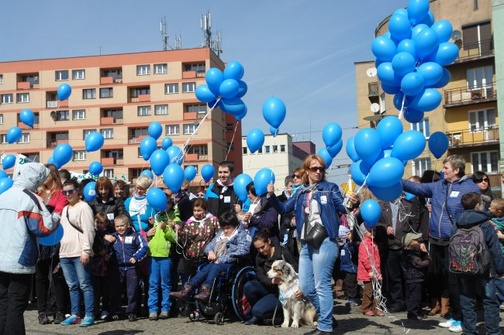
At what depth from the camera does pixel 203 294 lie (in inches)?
304

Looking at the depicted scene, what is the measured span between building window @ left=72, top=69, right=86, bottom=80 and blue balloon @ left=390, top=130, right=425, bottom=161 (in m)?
60.6

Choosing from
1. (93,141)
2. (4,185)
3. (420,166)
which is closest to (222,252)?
(4,185)

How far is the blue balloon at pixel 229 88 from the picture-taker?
386 inches

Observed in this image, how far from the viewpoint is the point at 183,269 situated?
8.62m

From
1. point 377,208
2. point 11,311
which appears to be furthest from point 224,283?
point 11,311

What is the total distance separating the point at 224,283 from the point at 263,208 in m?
1.27

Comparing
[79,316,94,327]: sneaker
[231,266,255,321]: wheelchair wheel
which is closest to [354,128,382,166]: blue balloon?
[231,266,255,321]: wheelchair wheel

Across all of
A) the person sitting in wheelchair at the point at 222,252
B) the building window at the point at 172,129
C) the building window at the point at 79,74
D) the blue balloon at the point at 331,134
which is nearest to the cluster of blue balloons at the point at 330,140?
the blue balloon at the point at 331,134

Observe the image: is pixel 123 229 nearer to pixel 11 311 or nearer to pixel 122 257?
pixel 122 257

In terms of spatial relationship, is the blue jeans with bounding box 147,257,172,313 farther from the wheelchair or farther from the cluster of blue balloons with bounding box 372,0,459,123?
the cluster of blue balloons with bounding box 372,0,459,123

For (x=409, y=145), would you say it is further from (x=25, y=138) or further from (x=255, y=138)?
(x=25, y=138)

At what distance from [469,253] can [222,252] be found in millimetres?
3617

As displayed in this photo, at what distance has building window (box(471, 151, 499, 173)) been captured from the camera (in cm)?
3716

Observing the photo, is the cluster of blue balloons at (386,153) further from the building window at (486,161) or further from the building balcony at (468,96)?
the building window at (486,161)
